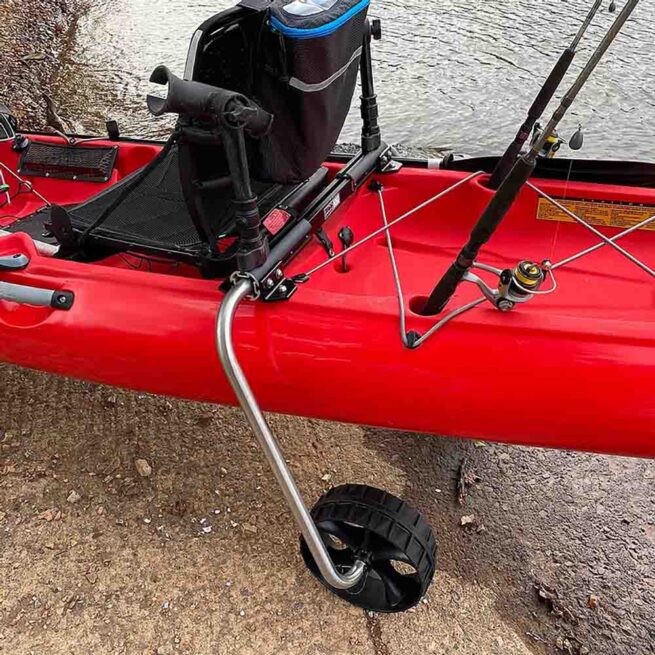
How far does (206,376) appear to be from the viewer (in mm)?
1826

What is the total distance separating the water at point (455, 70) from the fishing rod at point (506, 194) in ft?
10.6

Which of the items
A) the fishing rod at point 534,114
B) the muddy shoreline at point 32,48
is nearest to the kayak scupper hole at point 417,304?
the fishing rod at point 534,114

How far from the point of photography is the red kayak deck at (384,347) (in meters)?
1.60

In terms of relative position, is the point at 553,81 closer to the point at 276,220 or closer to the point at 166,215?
the point at 276,220

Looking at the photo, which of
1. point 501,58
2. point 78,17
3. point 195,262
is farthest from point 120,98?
point 195,262

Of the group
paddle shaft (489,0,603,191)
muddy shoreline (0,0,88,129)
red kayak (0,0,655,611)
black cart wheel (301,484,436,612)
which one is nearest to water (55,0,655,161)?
muddy shoreline (0,0,88,129)

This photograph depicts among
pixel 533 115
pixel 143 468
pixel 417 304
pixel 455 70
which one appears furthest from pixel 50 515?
pixel 455 70

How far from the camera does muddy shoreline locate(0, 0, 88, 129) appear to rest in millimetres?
4871

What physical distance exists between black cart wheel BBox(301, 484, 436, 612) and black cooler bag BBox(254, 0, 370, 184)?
0.94 metres

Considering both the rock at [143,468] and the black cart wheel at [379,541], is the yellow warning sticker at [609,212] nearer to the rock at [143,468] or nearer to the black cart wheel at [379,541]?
the black cart wheel at [379,541]

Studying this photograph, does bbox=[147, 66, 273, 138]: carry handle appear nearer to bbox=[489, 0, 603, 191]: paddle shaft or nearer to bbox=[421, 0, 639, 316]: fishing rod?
bbox=[421, 0, 639, 316]: fishing rod

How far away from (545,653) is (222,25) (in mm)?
1990

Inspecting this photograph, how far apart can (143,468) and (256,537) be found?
499 millimetres

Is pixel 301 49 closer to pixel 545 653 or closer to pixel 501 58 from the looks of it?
pixel 545 653
